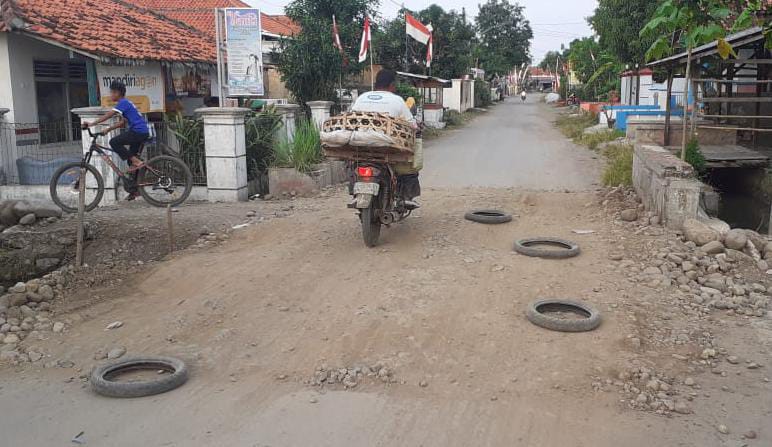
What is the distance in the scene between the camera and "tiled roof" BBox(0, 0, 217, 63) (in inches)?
488

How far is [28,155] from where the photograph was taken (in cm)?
1246

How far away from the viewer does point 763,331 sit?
5320 millimetres

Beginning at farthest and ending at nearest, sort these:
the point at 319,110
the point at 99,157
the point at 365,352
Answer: the point at 319,110, the point at 99,157, the point at 365,352

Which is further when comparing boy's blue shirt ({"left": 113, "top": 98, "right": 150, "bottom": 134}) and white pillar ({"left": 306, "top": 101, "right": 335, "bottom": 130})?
white pillar ({"left": 306, "top": 101, "right": 335, "bottom": 130})

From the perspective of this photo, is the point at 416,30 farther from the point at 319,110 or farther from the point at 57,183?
the point at 57,183

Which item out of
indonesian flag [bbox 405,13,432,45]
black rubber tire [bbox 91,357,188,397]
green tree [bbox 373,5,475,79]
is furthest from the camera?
green tree [bbox 373,5,475,79]

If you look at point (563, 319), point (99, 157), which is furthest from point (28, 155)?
point (563, 319)

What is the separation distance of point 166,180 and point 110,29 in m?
6.37

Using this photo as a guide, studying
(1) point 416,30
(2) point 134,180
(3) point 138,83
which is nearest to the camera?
(2) point 134,180

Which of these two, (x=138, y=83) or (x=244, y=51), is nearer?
(x=244, y=51)

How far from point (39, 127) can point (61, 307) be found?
26.6 ft

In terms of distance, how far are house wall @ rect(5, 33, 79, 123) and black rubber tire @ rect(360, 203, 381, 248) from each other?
8.67m

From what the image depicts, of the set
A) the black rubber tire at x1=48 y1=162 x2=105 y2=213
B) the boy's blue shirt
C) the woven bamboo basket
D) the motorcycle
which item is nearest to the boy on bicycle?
the boy's blue shirt

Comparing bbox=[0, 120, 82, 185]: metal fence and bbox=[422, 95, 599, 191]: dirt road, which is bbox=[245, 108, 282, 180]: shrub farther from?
bbox=[0, 120, 82, 185]: metal fence
